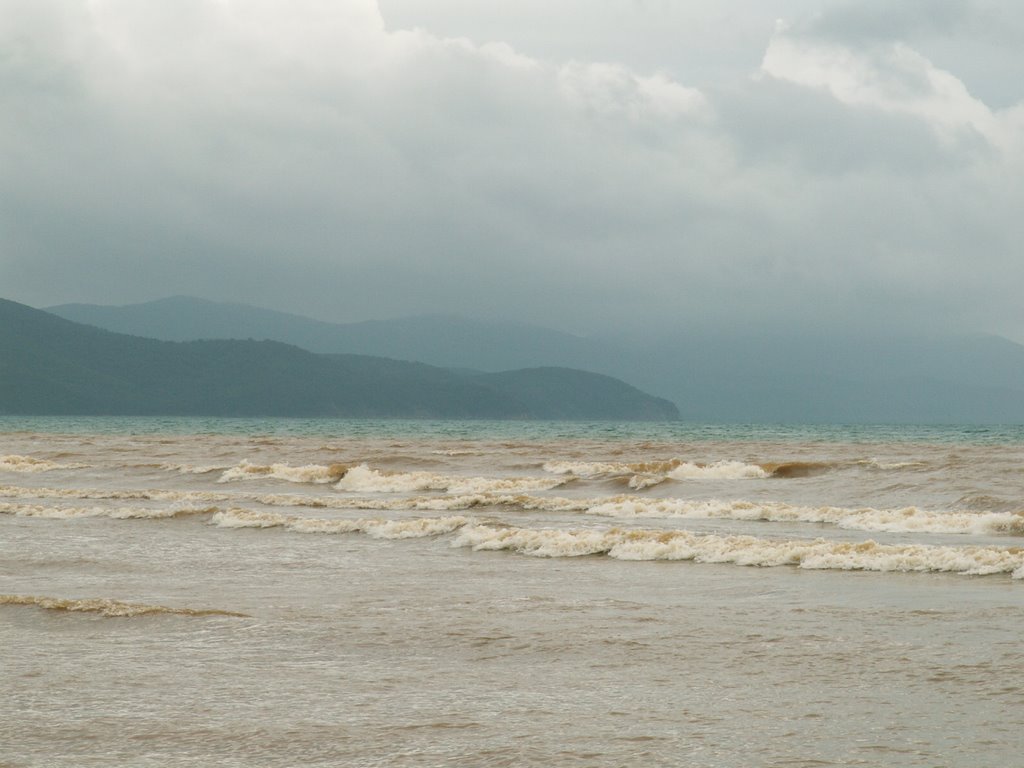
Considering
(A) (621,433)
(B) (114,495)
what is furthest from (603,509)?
(A) (621,433)

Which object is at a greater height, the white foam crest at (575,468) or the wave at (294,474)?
the white foam crest at (575,468)

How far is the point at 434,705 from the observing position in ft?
28.5

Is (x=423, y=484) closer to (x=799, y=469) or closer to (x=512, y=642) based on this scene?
(x=799, y=469)

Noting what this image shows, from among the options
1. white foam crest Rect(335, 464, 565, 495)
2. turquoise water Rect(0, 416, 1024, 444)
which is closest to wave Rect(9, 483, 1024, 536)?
white foam crest Rect(335, 464, 565, 495)

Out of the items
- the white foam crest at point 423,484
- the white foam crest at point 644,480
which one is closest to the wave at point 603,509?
the white foam crest at point 423,484

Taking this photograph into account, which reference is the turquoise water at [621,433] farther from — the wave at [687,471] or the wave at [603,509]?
the wave at [603,509]

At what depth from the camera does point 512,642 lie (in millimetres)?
11188

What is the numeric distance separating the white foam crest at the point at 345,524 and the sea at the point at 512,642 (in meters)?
0.14

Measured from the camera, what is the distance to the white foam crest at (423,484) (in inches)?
1435

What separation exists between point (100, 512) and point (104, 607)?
15.7 meters

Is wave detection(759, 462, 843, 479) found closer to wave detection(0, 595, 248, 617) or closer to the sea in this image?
the sea

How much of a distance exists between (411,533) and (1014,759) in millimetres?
16686

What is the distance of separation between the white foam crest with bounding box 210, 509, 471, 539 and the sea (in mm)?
139

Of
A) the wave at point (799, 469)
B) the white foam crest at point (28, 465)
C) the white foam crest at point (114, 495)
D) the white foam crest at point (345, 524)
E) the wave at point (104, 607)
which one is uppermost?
the wave at point (799, 469)
